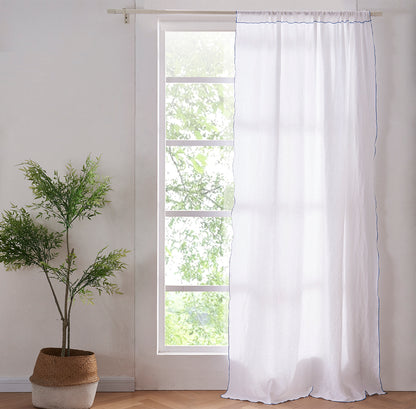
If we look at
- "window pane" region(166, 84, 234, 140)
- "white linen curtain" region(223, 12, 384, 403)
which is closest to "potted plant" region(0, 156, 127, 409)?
"window pane" region(166, 84, 234, 140)

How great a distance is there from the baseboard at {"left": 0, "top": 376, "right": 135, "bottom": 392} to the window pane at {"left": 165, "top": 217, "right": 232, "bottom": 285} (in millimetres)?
622

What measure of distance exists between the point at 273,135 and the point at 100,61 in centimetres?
110

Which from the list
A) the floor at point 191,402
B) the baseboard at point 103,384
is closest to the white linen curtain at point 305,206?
the floor at point 191,402

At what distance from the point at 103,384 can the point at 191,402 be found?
21.5 inches

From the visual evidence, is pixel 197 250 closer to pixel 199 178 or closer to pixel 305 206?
pixel 199 178

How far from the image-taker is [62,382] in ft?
8.01

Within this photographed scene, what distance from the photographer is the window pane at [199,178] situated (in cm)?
294

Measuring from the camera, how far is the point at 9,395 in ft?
8.96

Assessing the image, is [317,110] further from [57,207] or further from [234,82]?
[57,207]

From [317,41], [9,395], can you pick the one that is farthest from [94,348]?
[317,41]

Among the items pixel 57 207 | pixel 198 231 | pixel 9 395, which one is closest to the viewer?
pixel 57 207

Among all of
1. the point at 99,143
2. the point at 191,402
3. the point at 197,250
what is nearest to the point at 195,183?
the point at 197,250

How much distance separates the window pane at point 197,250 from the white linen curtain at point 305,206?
0.23m

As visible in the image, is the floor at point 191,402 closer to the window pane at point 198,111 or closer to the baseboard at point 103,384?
the baseboard at point 103,384
